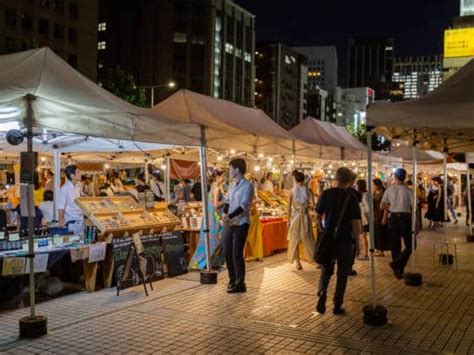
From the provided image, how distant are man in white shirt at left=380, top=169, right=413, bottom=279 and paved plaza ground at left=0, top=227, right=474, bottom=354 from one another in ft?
1.88

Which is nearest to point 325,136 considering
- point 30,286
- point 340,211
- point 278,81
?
point 340,211

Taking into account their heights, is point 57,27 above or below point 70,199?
above

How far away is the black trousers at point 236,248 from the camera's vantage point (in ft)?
29.4

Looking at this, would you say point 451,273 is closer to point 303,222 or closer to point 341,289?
point 303,222

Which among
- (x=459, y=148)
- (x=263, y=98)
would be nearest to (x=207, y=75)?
(x=263, y=98)

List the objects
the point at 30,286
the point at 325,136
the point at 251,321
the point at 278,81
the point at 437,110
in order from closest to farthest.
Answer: the point at 30,286 < the point at 437,110 < the point at 251,321 < the point at 325,136 < the point at 278,81

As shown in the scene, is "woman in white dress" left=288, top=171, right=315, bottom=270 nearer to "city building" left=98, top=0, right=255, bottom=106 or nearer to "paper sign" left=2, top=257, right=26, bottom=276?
"paper sign" left=2, top=257, right=26, bottom=276

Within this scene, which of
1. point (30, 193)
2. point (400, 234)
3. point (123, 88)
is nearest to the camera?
point (30, 193)

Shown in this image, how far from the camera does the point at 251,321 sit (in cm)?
722

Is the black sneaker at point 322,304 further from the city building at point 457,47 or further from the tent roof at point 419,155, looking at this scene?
the city building at point 457,47

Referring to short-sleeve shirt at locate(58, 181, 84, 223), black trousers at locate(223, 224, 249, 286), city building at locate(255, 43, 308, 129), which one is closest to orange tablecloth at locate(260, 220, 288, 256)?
black trousers at locate(223, 224, 249, 286)

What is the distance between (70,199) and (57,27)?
55.1 meters

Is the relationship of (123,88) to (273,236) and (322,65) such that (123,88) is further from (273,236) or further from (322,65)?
(322,65)

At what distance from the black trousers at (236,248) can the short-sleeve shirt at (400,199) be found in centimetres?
313
